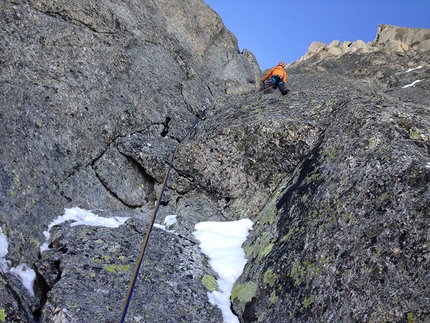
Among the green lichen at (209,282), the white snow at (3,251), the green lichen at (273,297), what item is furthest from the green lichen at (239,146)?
the white snow at (3,251)

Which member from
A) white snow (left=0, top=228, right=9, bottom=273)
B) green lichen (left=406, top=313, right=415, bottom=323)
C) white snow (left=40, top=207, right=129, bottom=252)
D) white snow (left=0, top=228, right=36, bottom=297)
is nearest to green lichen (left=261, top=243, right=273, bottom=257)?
green lichen (left=406, top=313, right=415, bottom=323)

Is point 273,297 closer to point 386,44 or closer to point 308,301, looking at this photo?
point 308,301

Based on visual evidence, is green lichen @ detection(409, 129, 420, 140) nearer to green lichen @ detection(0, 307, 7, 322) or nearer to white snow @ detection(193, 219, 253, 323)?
white snow @ detection(193, 219, 253, 323)

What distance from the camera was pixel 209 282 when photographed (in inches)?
330

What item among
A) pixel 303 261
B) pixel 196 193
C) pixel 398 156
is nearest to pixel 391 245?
pixel 303 261

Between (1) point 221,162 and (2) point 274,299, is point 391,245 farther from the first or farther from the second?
(1) point 221,162

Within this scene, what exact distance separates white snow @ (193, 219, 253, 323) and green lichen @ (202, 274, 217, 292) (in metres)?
0.10

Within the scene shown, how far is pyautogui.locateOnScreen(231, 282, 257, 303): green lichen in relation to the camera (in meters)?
7.63

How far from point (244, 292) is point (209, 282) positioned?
0.95m

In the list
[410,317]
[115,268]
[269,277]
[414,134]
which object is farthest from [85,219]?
[414,134]

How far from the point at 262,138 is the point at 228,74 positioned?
12186 millimetres

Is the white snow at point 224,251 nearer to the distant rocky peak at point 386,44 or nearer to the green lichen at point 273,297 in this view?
the green lichen at point 273,297

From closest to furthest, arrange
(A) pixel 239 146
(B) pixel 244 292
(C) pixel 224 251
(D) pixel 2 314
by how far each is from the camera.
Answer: (D) pixel 2 314 → (B) pixel 244 292 → (C) pixel 224 251 → (A) pixel 239 146

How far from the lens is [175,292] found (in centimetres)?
781
